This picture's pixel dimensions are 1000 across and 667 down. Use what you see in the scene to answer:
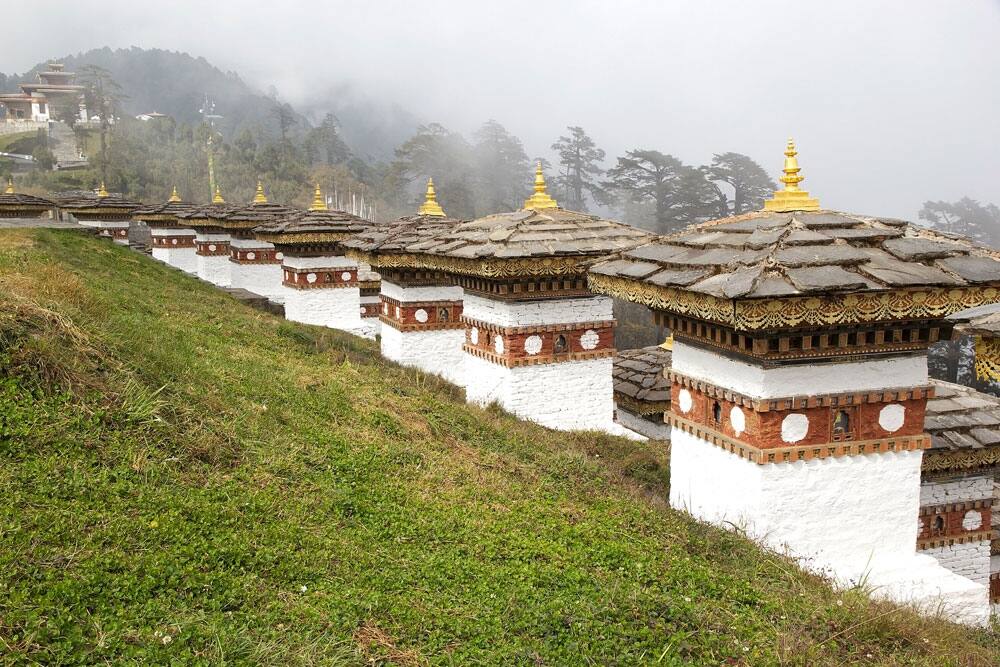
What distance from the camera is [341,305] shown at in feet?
50.0

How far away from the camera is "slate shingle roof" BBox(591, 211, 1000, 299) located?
4867mm

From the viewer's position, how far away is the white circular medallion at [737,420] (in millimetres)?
5703

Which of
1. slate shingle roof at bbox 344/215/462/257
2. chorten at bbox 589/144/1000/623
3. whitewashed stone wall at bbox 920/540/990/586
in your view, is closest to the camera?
chorten at bbox 589/144/1000/623

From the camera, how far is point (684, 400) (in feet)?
21.0

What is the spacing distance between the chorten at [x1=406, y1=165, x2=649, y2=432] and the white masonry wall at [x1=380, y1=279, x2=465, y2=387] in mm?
2052

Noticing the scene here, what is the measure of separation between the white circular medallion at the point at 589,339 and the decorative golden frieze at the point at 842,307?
3.75 meters

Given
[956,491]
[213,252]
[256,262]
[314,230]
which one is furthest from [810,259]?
[213,252]

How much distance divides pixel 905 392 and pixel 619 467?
2838 mm

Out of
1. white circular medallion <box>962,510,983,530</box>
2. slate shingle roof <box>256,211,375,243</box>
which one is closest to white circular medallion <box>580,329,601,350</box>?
white circular medallion <box>962,510,983,530</box>

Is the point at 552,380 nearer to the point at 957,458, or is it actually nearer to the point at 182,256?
the point at 957,458

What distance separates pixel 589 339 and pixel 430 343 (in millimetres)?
3344

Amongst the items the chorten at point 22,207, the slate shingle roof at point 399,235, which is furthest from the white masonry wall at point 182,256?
the slate shingle roof at point 399,235

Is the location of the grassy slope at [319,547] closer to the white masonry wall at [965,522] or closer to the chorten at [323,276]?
the white masonry wall at [965,522]

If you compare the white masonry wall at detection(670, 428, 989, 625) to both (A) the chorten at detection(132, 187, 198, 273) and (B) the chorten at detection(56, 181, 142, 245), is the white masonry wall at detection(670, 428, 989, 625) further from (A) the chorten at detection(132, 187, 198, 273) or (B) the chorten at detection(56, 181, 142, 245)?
(B) the chorten at detection(56, 181, 142, 245)
